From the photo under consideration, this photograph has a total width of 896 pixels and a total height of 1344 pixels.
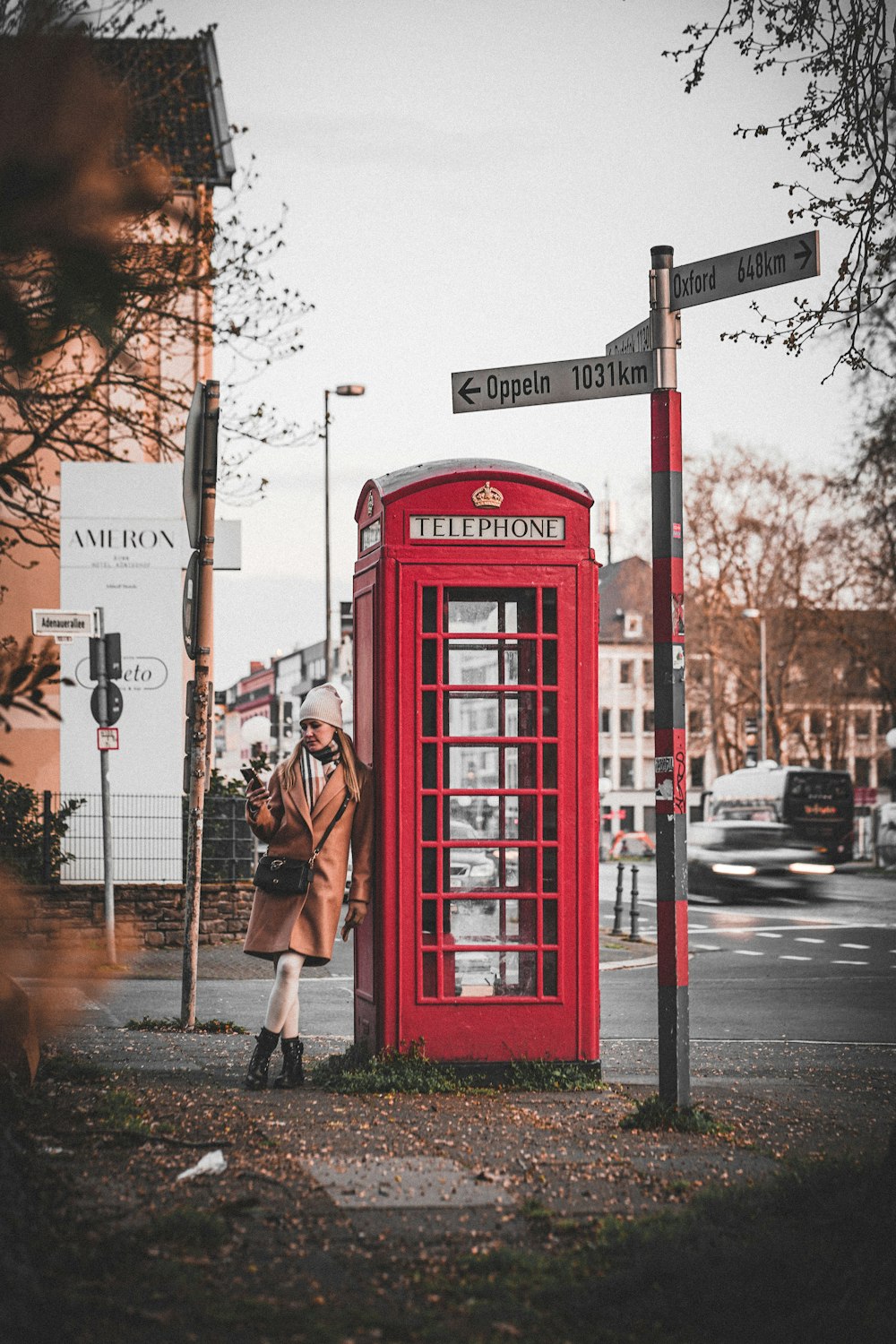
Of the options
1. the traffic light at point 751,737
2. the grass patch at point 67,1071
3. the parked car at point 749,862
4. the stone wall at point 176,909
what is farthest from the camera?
the traffic light at point 751,737

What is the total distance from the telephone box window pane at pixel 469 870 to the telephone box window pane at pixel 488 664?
82 centimetres

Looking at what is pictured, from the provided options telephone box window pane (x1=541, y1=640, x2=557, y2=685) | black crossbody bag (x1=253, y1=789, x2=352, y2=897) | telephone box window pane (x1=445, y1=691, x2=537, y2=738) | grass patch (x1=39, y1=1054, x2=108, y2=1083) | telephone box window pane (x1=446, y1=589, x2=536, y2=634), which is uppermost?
telephone box window pane (x1=446, y1=589, x2=536, y2=634)

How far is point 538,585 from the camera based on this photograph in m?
8.00

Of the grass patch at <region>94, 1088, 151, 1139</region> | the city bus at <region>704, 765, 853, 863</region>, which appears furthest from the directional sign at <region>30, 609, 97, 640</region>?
the city bus at <region>704, 765, 853, 863</region>

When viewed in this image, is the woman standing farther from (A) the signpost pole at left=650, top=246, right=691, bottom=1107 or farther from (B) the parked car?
(B) the parked car

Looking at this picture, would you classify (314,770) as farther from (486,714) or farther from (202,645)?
(202,645)

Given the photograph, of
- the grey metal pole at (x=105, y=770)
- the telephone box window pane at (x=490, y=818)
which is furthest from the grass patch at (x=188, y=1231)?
the grey metal pole at (x=105, y=770)

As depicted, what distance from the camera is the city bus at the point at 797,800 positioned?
4459 centimetres

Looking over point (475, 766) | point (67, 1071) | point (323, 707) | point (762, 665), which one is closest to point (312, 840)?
point (323, 707)

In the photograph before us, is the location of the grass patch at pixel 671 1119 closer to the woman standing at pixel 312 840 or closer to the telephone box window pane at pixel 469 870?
the telephone box window pane at pixel 469 870

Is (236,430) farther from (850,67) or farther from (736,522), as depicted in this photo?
(736,522)

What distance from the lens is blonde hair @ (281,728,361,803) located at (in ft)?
26.0

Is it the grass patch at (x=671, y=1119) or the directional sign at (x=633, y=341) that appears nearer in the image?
the grass patch at (x=671, y=1119)

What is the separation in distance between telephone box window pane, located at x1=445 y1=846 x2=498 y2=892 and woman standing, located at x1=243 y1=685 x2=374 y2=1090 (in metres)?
0.38
